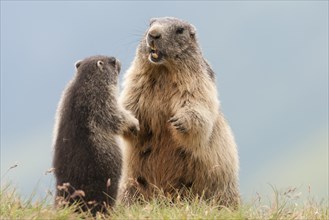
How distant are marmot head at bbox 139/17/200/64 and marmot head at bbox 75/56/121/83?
60cm

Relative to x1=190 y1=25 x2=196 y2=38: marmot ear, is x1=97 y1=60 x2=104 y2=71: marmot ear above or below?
below

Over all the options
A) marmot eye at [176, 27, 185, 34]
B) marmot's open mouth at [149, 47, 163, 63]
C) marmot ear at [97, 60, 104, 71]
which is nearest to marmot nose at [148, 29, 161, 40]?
marmot's open mouth at [149, 47, 163, 63]

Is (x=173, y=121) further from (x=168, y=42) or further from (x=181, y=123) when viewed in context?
(x=168, y=42)

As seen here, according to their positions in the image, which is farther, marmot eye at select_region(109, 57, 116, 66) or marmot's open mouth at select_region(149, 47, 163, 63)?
marmot's open mouth at select_region(149, 47, 163, 63)

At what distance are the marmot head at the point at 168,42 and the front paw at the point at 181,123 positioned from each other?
2.51 feet

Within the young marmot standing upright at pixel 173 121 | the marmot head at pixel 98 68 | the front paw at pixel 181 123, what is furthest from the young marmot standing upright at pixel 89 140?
the young marmot standing upright at pixel 173 121

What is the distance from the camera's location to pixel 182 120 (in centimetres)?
855

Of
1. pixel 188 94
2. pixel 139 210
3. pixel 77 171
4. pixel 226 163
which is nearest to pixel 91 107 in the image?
pixel 77 171

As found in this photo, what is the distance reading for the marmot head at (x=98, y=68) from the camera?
25.7ft

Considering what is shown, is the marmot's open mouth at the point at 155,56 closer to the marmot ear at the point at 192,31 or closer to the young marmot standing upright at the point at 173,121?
the young marmot standing upright at the point at 173,121

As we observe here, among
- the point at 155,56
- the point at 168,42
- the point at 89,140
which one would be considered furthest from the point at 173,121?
the point at 89,140

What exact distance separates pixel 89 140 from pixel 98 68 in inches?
42.5

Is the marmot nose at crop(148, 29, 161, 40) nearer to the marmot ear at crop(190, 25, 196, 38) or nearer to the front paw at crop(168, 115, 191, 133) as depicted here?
the marmot ear at crop(190, 25, 196, 38)

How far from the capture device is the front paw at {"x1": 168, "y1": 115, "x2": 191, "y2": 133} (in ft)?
28.0
